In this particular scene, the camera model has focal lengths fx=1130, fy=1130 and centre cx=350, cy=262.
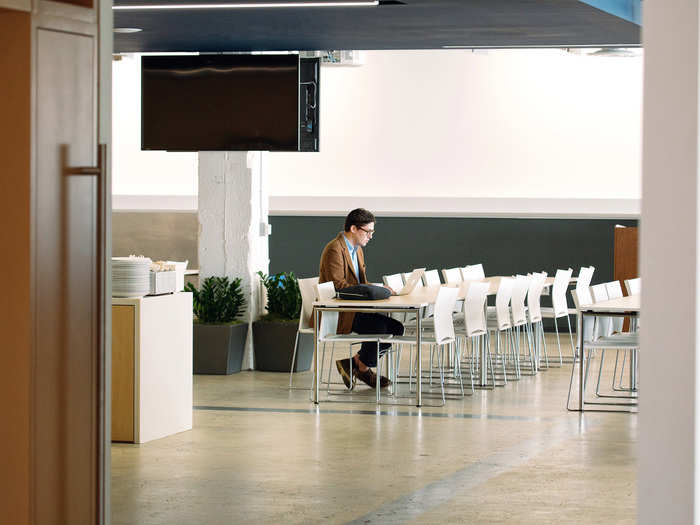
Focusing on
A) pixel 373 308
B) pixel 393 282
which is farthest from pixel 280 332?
pixel 373 308

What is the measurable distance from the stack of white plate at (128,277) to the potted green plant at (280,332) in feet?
11.4

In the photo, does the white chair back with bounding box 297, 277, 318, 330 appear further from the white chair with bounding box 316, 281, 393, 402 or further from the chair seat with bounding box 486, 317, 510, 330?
the chair seat with bounding box 486, 317, 510, 330

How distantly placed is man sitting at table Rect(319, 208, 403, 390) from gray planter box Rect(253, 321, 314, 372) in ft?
3.59

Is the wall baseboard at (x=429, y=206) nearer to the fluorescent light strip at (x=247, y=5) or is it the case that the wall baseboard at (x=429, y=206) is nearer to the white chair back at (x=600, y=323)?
the white chair back at (x=600, y=323)

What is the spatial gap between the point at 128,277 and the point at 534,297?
511cm

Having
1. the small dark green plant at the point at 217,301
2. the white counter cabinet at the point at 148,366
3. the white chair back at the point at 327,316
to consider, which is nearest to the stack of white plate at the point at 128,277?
the white counter cabinet at the point at 148,366

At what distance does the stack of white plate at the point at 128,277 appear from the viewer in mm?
7125

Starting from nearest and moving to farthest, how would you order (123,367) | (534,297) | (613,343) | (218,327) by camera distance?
(123,367)
(613,343)
(218,327)
(534,297)

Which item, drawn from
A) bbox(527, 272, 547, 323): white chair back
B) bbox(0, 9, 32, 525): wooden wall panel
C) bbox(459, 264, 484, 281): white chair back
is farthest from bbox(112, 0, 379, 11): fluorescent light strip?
bbox(459, 264, 484, 281): white chair back

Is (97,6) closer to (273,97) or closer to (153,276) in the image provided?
(153,276)

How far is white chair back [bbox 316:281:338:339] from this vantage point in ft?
29.4

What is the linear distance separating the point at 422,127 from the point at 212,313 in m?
6.45

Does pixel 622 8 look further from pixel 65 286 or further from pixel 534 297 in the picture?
pixel 65 286

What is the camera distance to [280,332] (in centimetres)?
1059
